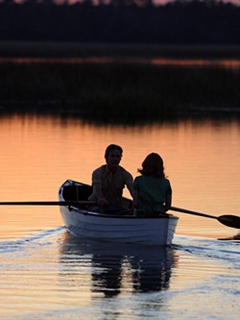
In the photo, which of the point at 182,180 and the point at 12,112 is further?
the point at 12,112

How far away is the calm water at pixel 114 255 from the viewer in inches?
408

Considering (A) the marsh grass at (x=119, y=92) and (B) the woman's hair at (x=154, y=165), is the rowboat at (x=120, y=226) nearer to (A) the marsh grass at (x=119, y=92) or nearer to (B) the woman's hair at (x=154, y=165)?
(B) the woman's hair at (x=154, y=165)

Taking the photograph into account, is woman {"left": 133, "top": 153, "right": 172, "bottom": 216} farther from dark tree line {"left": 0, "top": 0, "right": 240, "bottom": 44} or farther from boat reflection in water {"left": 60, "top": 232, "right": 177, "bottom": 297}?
dark tree line {"left": 0, "top": 0, "right": 240, "bottom": 44}

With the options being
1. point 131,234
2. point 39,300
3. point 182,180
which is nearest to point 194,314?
point 39,300

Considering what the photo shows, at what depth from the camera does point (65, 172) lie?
19.7m

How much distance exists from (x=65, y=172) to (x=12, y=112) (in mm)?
13171

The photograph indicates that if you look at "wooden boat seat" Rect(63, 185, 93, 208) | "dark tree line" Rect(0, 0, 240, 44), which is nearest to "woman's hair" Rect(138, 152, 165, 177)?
"wooden boat seat" Rect(63, 185, 93, 208)

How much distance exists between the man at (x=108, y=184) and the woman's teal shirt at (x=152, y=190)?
Answer: 551 mm

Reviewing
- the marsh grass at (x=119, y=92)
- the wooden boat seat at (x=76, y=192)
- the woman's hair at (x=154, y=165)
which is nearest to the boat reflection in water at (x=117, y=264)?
the woman's hair at (x=154, y=165)

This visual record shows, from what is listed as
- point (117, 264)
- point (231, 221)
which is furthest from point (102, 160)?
point (117, 264)

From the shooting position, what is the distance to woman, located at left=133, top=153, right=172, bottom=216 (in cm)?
1323

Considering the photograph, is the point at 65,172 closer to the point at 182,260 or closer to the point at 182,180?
the point at 182,180

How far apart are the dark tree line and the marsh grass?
68.0 meters

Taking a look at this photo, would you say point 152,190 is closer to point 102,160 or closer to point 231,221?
point 231,221
